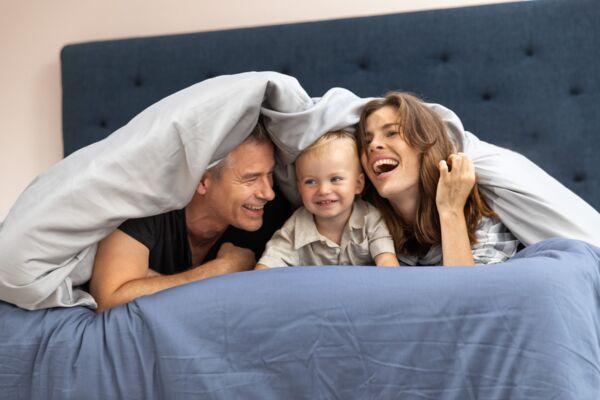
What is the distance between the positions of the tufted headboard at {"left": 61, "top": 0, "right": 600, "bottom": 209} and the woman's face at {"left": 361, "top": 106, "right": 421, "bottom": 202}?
54 cm

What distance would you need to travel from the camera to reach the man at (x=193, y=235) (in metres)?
1.53

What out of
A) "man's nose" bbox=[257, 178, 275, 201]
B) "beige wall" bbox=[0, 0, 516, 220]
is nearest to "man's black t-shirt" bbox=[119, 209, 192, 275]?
"man's nose" bbox=[257, 178, 275, 201]

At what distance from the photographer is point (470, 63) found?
6.94 ft

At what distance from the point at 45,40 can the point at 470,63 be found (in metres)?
1.62

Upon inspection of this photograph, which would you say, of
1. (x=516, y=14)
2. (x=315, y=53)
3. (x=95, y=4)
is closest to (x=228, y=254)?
(x=315, y=53)

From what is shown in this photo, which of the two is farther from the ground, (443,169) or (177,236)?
(443,169)

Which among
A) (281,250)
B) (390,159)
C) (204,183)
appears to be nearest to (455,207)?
(390,159)

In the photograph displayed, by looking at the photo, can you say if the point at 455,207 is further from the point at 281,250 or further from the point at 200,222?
the point at 200,222

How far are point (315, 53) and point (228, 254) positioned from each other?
2.69 feet

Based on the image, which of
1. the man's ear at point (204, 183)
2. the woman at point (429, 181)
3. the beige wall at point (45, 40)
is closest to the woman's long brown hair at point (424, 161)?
the woman at point (429, 181)

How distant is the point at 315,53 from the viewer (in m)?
2.21

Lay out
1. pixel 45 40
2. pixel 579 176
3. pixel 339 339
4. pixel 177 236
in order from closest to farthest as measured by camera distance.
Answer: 1. pixel 339 339
2. pixel 177 236
3. pixel 579 176
4. pixel 45 40

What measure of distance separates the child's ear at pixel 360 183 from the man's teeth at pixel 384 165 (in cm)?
A: 6

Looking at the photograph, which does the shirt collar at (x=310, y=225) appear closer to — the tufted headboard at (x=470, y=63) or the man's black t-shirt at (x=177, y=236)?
the man's black t-shirt at (x=177, y=236)
